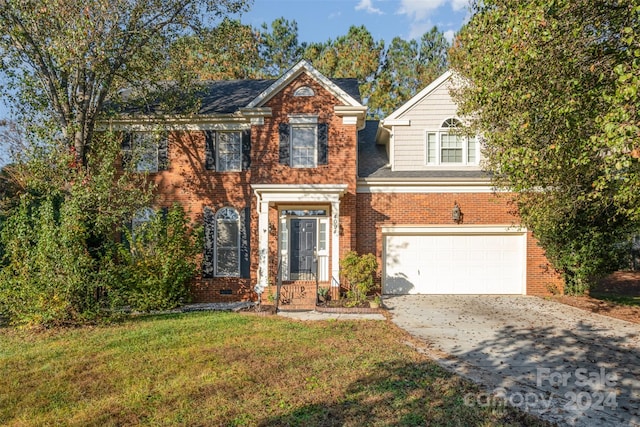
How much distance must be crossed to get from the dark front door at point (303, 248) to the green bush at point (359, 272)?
55.9 inches

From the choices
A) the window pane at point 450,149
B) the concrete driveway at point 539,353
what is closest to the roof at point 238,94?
the window pane at point 450,149

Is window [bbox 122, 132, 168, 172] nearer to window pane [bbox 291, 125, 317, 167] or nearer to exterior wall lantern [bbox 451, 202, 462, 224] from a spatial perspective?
window pane [bbox 291, 125, 317, 167]

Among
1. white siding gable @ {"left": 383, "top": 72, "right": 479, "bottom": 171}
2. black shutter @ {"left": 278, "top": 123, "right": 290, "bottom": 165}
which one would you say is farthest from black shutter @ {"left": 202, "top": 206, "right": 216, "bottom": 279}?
white siding gable @ {"left": 383, "top": 72, "right": 479, "bottom": 171}

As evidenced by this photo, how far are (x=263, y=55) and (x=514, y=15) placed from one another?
26.3 metres

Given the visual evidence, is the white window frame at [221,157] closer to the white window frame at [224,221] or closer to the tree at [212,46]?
the white window frame at [224,221]

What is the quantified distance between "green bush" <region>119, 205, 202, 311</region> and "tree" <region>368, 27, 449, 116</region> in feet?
61.1

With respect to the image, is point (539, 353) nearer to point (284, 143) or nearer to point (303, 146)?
point (303, 146)

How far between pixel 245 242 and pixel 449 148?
A: 7481 millimetres

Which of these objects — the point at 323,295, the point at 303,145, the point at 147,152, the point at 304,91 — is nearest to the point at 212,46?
the point at 304,91

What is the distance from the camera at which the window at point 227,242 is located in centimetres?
1344

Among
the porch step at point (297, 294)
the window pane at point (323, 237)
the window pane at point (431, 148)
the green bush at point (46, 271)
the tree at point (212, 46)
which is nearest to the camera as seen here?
the green bush at point (46, 271)

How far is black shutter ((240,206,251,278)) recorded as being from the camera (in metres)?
13.3

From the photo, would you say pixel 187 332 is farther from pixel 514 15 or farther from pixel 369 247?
pixel 514 15

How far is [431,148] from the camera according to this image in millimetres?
13883
